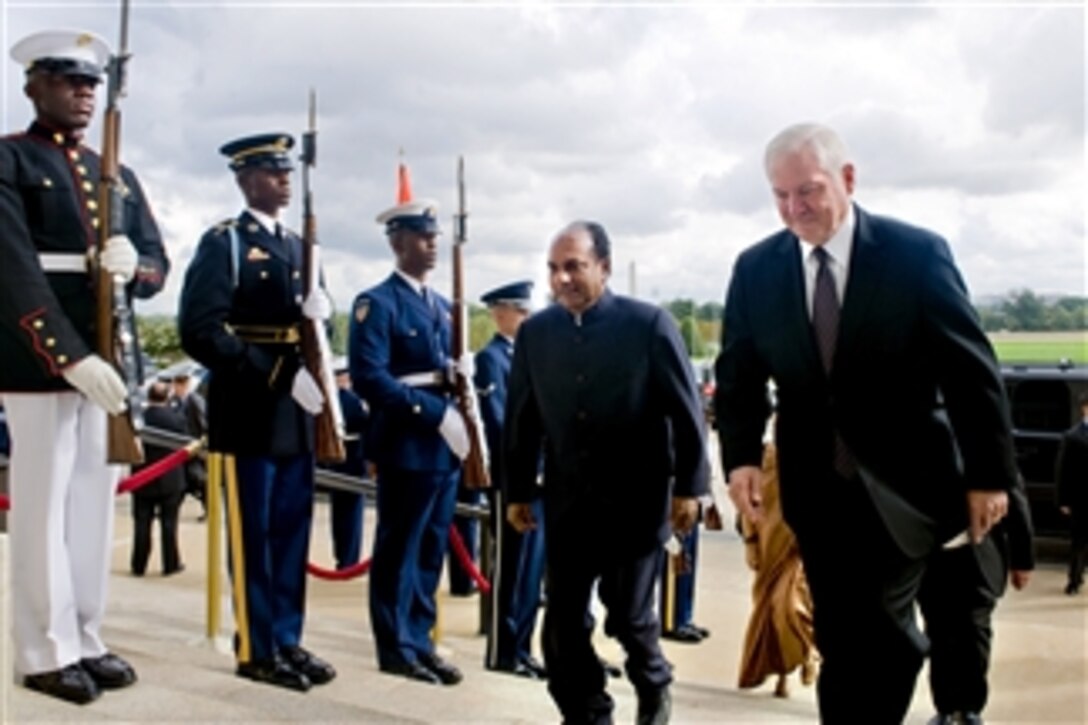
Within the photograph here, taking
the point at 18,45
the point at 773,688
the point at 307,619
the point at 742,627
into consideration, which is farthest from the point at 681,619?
the point at 18,45

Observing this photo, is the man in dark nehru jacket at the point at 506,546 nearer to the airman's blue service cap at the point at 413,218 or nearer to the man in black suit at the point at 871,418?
the airman's blue service cap at the point at 413,218

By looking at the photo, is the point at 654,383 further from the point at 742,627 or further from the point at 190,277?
the point at 742,627

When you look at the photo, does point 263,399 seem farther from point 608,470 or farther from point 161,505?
point 161,505

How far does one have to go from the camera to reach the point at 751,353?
3219mm

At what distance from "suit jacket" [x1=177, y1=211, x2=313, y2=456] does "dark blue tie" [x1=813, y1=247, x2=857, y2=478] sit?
222cm

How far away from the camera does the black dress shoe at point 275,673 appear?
428 cm

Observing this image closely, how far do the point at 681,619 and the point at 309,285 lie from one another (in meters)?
3.99

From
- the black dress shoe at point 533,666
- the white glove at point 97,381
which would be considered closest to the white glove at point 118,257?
the white glove at point 97,381

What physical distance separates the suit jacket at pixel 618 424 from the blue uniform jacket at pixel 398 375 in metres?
1.08

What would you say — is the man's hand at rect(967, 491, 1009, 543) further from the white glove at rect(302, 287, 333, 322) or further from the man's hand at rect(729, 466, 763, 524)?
the white glove at rect(302, 287, 333, 322)

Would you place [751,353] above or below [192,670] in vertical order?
above

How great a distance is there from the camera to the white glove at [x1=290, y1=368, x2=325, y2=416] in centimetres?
446

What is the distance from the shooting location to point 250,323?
4488 mm

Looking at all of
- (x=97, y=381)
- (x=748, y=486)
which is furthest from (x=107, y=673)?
(x=748, y=486)
